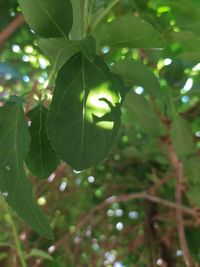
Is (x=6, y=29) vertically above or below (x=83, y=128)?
above

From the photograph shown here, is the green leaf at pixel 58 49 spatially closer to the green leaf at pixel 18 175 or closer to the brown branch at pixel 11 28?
the green leaf at pixel 18 175

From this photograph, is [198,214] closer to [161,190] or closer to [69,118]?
[161,190]

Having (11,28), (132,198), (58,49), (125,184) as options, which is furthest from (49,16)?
(125,184)

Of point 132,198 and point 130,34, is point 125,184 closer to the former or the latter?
point 132,198

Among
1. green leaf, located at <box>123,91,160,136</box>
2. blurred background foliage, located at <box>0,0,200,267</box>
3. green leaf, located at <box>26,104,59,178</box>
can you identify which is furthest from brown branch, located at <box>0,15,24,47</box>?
green leaf, located at <box>26,104,59,178</box>

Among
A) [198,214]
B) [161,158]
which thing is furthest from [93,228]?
[198,214]

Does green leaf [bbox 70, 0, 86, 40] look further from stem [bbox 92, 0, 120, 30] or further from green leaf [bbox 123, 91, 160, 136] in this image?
green leaf [bbox 123, 91, 160, 136]
